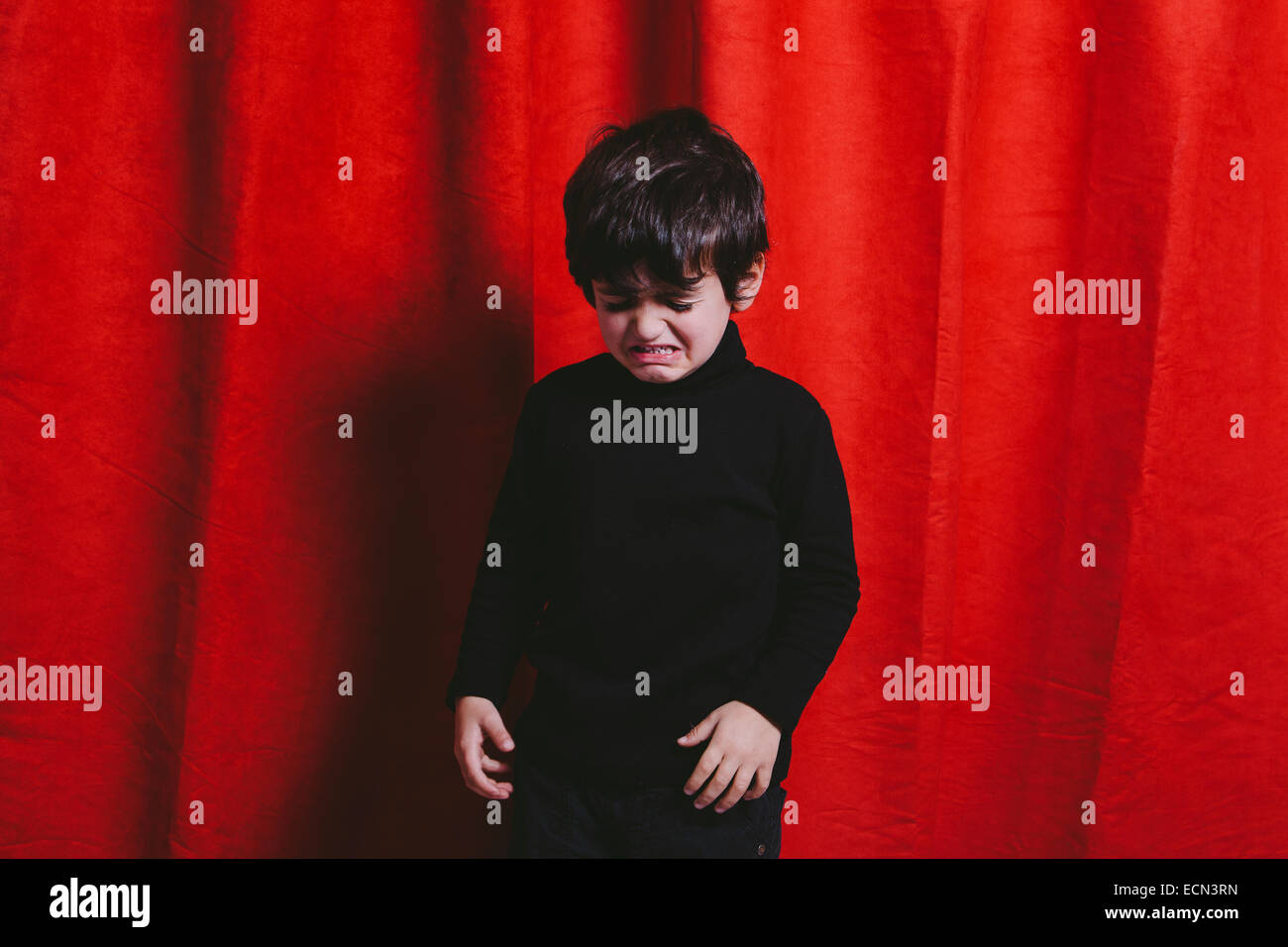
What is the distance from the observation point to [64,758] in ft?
3.34

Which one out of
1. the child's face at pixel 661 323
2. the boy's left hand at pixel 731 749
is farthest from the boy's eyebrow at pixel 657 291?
the boy's left hand at pixel 731 749

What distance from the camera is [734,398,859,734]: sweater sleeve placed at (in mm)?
667

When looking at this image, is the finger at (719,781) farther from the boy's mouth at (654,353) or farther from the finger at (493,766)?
the boy's mouth at (654,353)

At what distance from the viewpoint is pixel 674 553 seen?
0.68 metres

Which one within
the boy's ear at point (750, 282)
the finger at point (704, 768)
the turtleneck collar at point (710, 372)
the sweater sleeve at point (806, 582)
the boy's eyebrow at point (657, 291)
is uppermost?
the boy's ear at point (750, 282)

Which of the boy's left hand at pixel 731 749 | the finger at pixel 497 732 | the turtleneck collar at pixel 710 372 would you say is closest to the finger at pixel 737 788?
the boy's left hand at pixel 731 749

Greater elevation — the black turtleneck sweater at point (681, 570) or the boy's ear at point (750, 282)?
the boy's ear at point (750, 282)

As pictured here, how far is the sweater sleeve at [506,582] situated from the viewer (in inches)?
29.2

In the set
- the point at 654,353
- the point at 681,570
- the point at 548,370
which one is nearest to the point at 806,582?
the point at 681,570

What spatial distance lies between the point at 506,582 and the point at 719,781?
9.8 inches

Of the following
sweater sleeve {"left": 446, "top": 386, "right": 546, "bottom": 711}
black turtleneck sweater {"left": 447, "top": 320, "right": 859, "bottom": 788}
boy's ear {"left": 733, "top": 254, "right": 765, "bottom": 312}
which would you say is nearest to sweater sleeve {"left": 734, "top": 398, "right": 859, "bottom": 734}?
black turtleneck sweater {"left": 447, "top": 320, "right": 859, "bottom": 788}

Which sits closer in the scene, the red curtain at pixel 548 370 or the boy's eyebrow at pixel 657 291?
the boy's eyebrow at pixel 657 291

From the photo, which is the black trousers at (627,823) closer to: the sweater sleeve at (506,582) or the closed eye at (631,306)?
the sweater sleeve at (506,582)

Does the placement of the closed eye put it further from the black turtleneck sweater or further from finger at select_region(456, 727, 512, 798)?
finger at select_region(456, 727, 512, 798)
